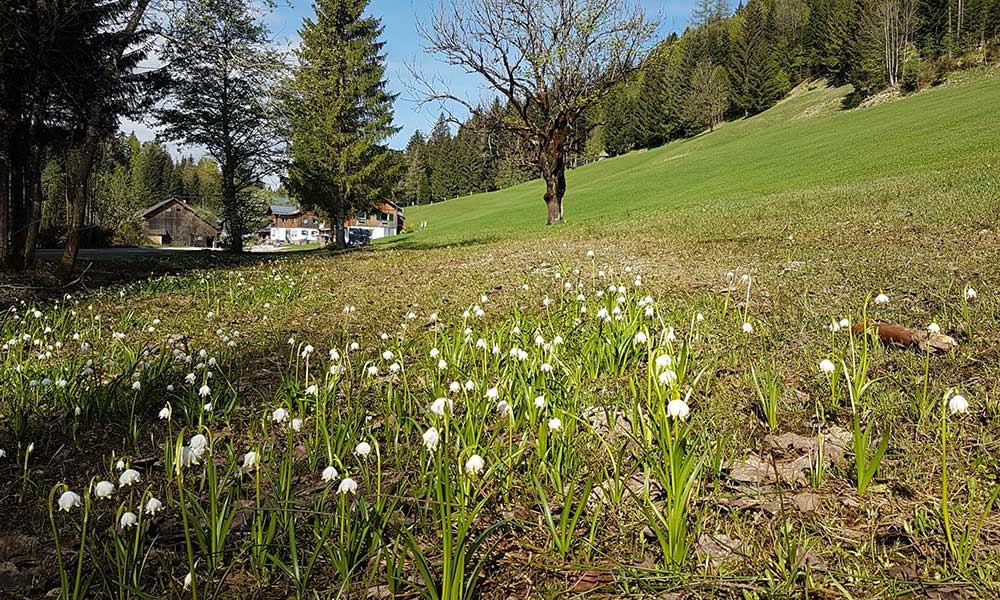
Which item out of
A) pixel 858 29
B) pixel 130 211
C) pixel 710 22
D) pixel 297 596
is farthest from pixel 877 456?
pixel 710 22

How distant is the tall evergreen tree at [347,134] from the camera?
104ft

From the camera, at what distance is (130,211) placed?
62.1 meters

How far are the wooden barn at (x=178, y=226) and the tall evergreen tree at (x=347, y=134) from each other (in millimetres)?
46249

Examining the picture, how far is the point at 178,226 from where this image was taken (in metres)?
Result: 71.5

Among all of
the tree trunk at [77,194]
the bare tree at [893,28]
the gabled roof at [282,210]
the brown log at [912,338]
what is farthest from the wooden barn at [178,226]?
the bare tree at [893,28]

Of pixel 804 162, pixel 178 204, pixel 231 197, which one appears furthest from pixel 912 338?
pixel 178 204

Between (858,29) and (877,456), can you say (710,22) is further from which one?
(877,456)

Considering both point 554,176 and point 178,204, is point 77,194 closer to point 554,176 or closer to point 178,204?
point 554,176

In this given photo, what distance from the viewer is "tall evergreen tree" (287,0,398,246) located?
1252 inches

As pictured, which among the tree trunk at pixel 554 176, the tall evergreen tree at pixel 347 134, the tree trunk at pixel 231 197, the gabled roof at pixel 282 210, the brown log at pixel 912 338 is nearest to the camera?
the brown log at pixel 912 338

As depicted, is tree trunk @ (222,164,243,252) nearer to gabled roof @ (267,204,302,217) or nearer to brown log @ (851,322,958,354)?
brown log @ (851,322,958,354)

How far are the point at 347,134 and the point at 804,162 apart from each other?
26977 mm

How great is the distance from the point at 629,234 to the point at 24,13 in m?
12.2

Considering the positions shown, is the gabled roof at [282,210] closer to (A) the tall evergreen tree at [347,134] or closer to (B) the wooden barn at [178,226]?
(B) the wooden barn at [178,226]
